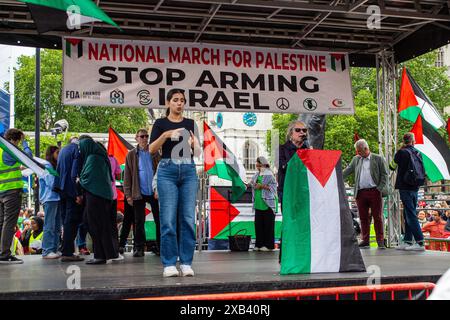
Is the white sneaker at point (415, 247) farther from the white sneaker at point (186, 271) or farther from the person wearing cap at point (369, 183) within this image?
the white sneaker at point (186, 271)

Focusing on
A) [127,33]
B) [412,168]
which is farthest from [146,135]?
[412,168]

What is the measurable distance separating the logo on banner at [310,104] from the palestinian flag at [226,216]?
105 inches

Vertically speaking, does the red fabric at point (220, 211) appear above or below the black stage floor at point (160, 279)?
above

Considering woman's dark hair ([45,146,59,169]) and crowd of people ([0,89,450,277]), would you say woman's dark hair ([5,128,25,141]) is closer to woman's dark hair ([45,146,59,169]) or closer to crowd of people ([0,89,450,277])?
crowd of people ([0,89,450,277])

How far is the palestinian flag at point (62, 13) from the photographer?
5.08m

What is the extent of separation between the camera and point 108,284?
17.5 ft

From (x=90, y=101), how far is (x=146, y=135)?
181 centimetres

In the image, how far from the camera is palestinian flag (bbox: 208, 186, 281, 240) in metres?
12.9

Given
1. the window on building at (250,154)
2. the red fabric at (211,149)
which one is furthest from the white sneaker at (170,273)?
the window on building at (250,154)

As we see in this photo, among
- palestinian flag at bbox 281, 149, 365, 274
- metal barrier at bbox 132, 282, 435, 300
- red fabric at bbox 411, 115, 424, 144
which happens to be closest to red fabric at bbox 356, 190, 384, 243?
red fabric at bbox 411, 115, 424, 144

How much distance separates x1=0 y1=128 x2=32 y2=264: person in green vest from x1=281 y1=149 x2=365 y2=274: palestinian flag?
3840 millimetres

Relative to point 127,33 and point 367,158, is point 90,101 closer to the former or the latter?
point 127,33

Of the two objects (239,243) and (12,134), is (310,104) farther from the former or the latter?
(12,134)

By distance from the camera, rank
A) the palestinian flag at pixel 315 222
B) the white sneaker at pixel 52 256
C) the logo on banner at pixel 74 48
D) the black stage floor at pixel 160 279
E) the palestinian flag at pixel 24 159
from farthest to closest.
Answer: the logo on banner at pixel 74 48
the white sneaker at pixel 52 256
the palestinian flag at pixel 24 159
the palestinian flag at pixel 315 222
the black stage floor at pixel 160 279
